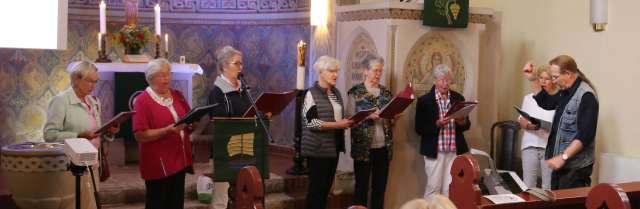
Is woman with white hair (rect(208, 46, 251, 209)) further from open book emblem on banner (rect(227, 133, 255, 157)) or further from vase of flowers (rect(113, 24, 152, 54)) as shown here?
vase of flowers (rect(113, 24, 152, 54))

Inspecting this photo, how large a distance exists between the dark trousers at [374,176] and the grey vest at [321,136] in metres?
0.34

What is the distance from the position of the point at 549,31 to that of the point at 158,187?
3.80 m

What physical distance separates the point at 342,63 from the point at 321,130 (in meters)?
1.24

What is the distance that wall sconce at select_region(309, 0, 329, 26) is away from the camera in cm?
676

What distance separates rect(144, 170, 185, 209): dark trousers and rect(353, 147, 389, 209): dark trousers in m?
1.46

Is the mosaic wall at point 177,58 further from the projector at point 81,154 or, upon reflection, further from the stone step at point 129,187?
the projector at point 81,154

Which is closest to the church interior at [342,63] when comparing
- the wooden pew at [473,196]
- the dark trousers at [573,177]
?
the dark trousers at [573,177]

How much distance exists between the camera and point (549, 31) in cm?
675

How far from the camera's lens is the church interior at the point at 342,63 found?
5965 mm

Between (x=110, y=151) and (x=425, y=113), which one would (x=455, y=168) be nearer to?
(x=425, y=113)

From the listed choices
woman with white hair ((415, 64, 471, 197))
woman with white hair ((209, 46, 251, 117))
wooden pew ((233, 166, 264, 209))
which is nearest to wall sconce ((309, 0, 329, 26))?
woman with white hair ((415, 64, 471, 197))

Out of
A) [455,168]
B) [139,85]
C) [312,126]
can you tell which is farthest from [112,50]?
[455,168]

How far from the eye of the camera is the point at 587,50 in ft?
20.7

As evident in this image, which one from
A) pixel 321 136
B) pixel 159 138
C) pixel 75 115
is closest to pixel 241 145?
pixel 159 138
